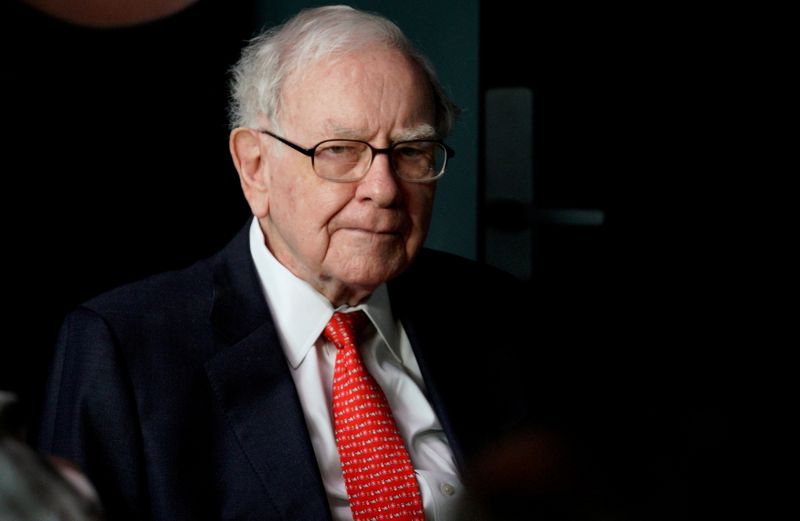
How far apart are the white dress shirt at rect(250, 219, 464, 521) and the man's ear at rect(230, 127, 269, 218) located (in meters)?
0.04

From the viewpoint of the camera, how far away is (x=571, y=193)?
249cm

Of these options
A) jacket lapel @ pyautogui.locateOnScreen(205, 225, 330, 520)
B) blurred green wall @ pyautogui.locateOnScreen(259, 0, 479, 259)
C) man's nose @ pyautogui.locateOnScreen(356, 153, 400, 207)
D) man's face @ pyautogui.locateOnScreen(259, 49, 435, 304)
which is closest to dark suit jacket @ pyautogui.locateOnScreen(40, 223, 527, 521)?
jacket lapel @ pyautogui.locateOnScreen(205, 225, 330, 520)

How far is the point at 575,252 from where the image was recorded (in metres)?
2.54

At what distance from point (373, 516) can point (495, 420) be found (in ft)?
1.10

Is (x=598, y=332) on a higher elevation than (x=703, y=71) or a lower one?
lower

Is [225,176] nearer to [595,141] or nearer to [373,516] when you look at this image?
[373,516]

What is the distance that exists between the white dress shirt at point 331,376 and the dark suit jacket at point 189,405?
0.03 m

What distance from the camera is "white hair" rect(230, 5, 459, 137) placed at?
4.22 ft

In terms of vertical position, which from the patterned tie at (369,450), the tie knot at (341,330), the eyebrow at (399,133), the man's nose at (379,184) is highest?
the eyebrow at (399,133)

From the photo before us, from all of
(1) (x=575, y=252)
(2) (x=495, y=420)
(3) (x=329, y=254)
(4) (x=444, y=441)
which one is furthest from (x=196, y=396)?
(1) (x=575, y=252)

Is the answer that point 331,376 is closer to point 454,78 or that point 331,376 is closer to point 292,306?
point 292,306

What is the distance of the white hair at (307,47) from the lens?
1.29 meters

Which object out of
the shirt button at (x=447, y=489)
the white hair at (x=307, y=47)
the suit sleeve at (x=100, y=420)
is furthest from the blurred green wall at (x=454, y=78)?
the suit sleeve at (x=100, y=420)

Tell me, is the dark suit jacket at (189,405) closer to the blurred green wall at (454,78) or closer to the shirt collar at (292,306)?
the shirt collar at (292,306)
